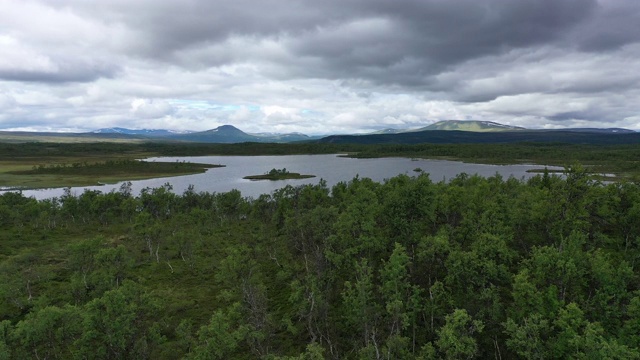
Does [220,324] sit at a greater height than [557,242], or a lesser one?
lesser

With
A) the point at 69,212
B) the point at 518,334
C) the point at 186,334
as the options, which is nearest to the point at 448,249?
the point at 518,334

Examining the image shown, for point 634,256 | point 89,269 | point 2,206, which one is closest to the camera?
point 634,256

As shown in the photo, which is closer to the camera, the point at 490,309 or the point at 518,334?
the point at 518,334

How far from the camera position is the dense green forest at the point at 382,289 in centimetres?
3638

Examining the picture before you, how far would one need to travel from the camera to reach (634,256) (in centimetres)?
4772

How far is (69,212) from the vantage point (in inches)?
5020

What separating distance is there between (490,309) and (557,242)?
2124 cm

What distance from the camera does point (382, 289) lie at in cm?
4122

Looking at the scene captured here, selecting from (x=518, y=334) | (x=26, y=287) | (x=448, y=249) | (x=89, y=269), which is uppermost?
(x=448, y=249)

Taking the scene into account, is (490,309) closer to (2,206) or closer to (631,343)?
(631,343)

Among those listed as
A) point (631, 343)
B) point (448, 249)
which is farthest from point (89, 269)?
point (631, 343)

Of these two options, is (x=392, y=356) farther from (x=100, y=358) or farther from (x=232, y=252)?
(x=100, y=358)

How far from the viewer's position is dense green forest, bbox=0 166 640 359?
3638cm

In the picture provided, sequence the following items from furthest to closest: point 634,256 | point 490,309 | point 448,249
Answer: point 634,256
point 448,249
point 490,309
